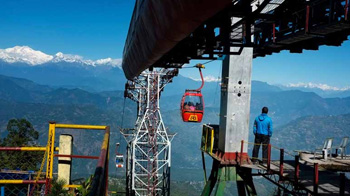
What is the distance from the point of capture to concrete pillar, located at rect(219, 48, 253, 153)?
9570mm

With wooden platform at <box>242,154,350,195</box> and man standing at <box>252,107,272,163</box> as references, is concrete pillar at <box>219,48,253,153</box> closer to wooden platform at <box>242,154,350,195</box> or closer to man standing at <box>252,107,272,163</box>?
man standing at <box>252,107,272,163</box>

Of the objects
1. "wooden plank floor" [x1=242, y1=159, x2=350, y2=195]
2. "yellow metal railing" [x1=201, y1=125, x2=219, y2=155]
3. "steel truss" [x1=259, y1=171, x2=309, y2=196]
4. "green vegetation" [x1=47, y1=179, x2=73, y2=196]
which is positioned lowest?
"green vegetation" [x1=47, y1=179, x2=73, y2=196]

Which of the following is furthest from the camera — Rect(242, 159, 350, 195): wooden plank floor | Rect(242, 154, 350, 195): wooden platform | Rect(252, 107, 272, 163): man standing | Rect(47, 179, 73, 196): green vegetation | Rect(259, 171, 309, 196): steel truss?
Rect(252, 107, 272, 163): man standing

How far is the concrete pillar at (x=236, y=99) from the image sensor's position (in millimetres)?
9570

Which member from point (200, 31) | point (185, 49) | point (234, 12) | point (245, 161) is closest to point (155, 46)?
point (234, 12)

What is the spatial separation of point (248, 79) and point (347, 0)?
4.25 meters

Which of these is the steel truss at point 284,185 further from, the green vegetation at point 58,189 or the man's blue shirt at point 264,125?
the green vegetation at point 58,189

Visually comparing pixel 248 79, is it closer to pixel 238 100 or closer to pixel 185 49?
pixel 238 100

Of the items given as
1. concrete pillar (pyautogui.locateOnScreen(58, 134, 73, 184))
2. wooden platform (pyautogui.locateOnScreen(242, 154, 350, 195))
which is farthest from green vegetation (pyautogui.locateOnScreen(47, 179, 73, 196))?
wooden platform (pyautogui.locateOnScreen(242, 154, 350, 195))

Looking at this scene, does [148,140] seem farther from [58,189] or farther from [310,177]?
[310,177]

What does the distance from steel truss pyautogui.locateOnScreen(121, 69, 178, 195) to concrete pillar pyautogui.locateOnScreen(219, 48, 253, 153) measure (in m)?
16.6

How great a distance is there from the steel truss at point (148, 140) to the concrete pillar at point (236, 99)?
16.6 metres

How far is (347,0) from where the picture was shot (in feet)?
18.5

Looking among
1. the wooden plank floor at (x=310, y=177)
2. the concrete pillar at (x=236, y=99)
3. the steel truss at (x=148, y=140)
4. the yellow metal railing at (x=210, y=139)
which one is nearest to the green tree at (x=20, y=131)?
the steel truss at (x=148, y=140)
